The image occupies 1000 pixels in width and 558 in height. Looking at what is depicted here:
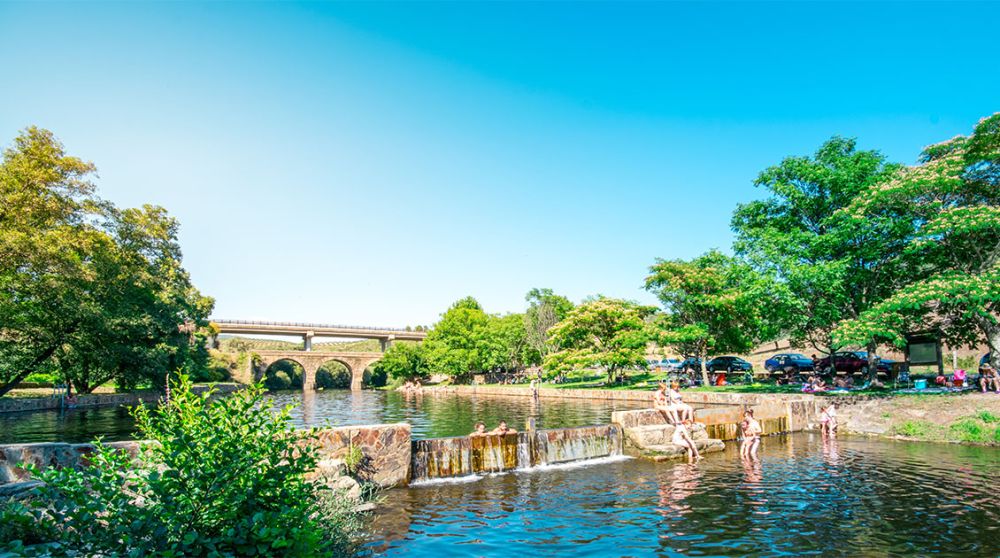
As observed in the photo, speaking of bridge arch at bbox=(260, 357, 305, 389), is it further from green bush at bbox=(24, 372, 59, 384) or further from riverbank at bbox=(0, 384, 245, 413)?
riverbank at bbox=(0, 384, 245, 413)

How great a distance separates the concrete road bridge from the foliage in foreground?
87006mm

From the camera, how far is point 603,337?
47.6 metres

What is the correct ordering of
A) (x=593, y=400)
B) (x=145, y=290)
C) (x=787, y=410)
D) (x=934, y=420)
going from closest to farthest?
(x=934, y=420) < (x=787, y=410) < (x=145, y=290) < (x=593, y=400)

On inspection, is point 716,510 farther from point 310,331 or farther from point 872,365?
point 310,331

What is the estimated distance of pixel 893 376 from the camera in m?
31.8

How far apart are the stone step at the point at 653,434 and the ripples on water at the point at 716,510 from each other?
1369mm

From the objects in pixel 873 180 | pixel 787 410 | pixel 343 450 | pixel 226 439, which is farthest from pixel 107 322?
pixel 873 180

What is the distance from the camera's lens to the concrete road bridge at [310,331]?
8631 cm

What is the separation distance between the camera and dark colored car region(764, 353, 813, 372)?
37.8 m

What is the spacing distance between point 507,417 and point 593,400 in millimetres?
12478

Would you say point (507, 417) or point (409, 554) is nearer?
point (409, 554)

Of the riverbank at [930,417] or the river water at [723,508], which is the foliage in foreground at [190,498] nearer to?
the river water at [723,508]

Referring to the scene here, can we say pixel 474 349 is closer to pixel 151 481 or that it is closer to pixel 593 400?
pixel 593 400

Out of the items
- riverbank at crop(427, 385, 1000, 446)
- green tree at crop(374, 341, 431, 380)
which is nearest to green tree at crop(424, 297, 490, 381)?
green tree at crop(374, 341, 431, 380)
